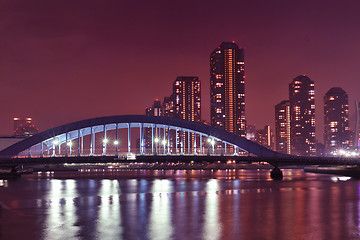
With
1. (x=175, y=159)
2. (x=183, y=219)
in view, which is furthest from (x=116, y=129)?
(x=183, y=219)

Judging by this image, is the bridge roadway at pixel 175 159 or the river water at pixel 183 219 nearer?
the river water at pixel 183 219

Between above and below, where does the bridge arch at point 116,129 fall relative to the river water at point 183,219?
above

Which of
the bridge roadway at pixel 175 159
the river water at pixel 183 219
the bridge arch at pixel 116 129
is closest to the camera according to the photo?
the river water at pixel 183 219

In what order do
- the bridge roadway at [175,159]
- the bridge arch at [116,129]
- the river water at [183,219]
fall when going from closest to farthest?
the river water at [183,219] < the bridge roadway at [175,159] < the bridge arch at [116,129]

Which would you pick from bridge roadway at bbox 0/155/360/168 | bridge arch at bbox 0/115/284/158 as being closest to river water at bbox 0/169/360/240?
bridge roadway at bbox 0/155/360/168

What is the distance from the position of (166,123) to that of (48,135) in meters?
27.9

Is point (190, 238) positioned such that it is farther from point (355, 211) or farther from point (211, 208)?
point (355, 211)

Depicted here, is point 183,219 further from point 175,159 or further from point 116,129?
point 116,129

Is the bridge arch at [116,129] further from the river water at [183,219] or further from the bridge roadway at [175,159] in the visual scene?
the river water at [183,219]

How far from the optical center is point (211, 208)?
38.7m

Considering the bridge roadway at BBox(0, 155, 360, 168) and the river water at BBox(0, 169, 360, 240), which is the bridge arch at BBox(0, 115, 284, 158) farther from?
the river water at BBox(0, 169, 360, 240)

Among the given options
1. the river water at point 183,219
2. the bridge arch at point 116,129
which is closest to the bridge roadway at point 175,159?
the bridge arch at point 116,129

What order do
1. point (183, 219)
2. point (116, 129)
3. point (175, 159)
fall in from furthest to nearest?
point (116, 129) → point (175, 159) → point (183, 219)

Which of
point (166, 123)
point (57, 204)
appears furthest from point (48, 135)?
point (57, 204)
